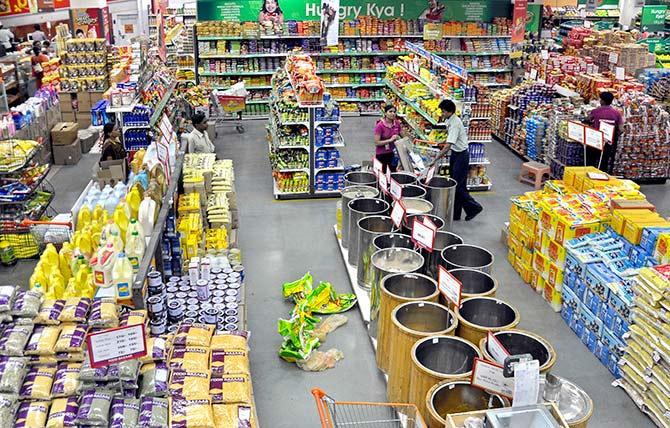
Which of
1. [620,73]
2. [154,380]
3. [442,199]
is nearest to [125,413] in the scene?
[154,380]

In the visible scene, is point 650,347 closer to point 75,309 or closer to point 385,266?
point 385,266

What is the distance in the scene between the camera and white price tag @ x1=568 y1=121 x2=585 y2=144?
29.6 ft

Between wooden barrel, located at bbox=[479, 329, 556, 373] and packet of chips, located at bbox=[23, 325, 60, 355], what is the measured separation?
2696 millimetres

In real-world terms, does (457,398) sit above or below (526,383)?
below

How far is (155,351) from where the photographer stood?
381cm

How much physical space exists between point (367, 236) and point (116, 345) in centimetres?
336

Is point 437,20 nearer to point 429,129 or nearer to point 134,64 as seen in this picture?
point 429,129

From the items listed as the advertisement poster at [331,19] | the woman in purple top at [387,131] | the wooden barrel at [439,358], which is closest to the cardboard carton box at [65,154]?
the advertisement poster at [331,19]

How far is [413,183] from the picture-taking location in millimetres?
7691

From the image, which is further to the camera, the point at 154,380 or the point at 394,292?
the point at 394,292

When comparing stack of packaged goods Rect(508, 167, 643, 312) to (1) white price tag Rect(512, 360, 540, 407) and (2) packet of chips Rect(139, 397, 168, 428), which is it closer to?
(1) white price tag Rect(512, 360, 540, 407)

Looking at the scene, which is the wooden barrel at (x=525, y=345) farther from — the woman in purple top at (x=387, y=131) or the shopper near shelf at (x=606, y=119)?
the shopper near shelf at (x=606, y=119)

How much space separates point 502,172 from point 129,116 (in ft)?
21.6

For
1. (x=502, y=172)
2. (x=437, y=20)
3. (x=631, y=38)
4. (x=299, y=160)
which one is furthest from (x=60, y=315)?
(x=631, y=38)
